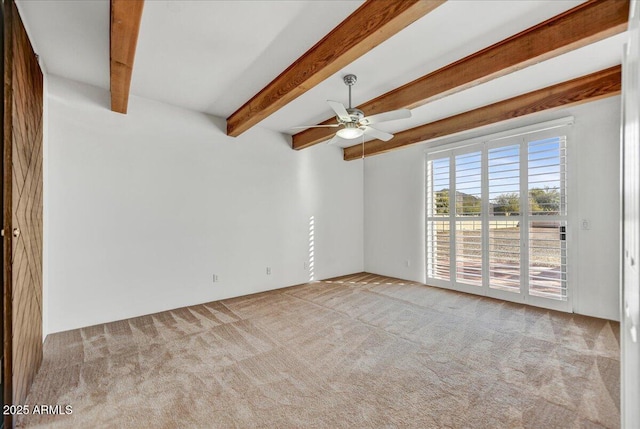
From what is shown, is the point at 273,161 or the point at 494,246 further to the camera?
the point at 273,161

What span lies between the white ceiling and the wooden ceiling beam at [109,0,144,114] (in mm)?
249

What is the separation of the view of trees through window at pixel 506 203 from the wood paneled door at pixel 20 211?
17.5ft

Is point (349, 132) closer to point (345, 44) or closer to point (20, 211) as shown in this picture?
point (345, 44)

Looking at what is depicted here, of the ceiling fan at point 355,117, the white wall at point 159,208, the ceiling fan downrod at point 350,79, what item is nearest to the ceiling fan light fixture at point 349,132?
the ceiling fan at point 355,117

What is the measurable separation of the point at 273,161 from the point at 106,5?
9.98 feet

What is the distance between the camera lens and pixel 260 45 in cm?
253

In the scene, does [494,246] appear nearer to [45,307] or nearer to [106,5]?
[106,5]

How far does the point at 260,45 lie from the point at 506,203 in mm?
4034

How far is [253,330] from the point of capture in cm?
324

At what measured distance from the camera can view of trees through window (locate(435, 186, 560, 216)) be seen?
153 inches

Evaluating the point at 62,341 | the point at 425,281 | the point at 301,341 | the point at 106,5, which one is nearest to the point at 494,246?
the point at 425,281

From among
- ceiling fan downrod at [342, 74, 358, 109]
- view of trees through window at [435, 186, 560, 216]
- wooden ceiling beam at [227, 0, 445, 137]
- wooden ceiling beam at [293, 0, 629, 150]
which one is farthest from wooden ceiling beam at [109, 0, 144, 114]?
view of trees through window at [435, 186, 560, 216]

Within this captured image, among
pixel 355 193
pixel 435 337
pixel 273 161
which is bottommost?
pixel 435 337

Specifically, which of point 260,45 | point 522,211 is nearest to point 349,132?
point 260,45
